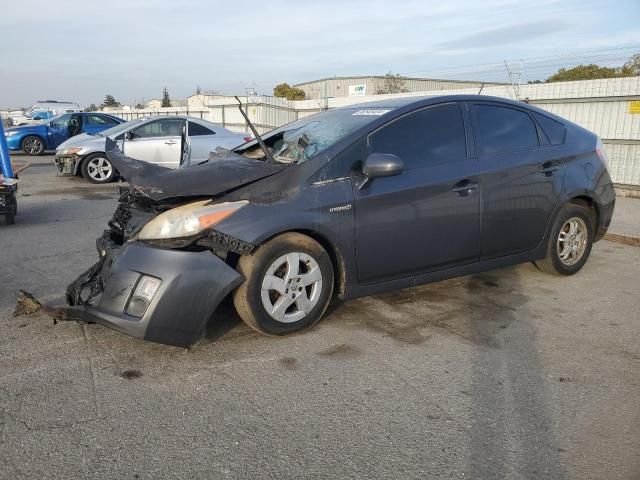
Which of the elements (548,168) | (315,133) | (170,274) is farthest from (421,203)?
(170,274)

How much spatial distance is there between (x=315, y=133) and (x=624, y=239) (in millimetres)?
5024

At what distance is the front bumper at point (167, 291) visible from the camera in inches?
131

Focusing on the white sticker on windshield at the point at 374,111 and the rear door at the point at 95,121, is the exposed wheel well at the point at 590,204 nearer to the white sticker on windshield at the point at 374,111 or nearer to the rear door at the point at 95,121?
the white sticker on windshield at the point at 374,111

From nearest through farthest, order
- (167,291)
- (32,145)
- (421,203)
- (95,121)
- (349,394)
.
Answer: (349,394)
(167,291)
(421,203)
(95,121)
(32,145)

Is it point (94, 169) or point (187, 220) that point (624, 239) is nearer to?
point (187, 220)

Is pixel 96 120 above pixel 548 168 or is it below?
above

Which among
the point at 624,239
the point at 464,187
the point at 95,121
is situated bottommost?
the point at 624,239

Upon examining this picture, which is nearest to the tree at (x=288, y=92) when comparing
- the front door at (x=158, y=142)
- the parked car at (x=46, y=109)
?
the parked car at (x=46, y=109)

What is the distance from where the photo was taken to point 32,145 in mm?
19609

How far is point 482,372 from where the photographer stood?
3.42 m

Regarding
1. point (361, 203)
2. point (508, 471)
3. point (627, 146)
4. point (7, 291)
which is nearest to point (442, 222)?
point (361, 203)

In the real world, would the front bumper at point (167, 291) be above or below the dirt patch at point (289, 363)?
above

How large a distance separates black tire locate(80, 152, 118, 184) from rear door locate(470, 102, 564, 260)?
9.94 metres

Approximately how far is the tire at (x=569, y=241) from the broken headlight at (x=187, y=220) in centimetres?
315
